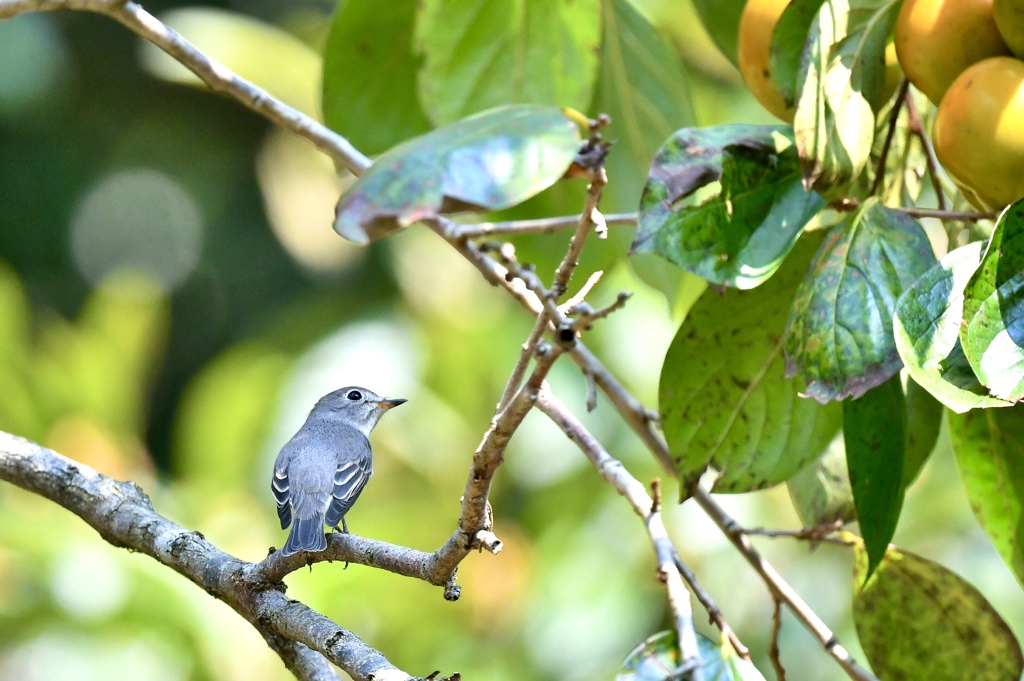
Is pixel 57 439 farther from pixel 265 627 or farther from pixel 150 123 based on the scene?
pixel 150 123

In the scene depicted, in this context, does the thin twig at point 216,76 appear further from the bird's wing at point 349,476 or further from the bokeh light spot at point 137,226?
the bokeh light spot at point 137,226

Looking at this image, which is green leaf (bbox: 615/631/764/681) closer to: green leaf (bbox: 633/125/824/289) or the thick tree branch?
the thick tree branch

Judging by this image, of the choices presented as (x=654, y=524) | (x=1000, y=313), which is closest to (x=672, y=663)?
(x=654, y=524)

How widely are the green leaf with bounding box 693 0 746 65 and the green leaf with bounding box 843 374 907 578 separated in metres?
0.87

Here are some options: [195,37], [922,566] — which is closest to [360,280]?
[195,37]

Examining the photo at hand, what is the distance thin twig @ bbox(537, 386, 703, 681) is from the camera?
1273 mm

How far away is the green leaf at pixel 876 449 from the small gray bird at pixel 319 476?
87 centimetres

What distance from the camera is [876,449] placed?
1466 mm

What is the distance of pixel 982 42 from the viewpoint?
1.40 meters

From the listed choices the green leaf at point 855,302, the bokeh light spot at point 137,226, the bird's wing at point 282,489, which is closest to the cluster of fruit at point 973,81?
the green leaf at point 855,302

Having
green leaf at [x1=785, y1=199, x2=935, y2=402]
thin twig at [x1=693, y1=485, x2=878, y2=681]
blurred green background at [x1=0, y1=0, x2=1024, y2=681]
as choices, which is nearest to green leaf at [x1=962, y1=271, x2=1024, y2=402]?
green leaf at [x1=785, y1=199, x2=935, y2=402]

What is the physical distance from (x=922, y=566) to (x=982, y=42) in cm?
94

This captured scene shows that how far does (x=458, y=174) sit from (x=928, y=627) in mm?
1322

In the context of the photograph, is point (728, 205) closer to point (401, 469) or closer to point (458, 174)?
point (458, 174)
